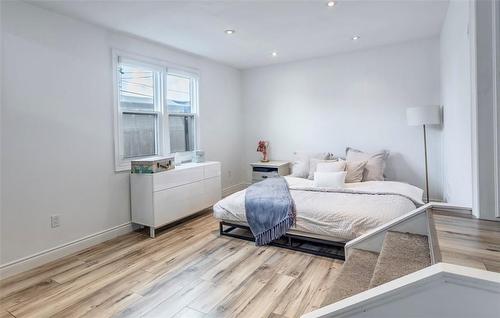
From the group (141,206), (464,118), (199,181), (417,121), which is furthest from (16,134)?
(417,121)

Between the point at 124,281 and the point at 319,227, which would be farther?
the point at 319,227

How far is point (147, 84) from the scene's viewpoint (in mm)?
3926

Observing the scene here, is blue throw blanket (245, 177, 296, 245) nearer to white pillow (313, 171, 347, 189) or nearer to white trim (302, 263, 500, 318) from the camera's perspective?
white pillow (313, 171, 347, 189)

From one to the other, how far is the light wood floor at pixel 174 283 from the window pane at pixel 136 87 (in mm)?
1812

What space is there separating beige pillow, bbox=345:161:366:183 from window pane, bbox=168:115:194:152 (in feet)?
8.20

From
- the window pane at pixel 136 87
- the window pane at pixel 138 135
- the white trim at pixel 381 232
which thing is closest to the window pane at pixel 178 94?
the window pane at pixel 136 87

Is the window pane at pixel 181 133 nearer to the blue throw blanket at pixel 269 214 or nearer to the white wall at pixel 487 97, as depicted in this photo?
the blue throw blanket at pixel 269 214

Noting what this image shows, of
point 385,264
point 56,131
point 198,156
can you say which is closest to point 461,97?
point 385,264

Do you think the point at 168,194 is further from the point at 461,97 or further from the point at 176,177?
the point at 461,97

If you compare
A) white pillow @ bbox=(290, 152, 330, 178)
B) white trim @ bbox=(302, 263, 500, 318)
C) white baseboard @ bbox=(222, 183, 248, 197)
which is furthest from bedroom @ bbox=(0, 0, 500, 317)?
white baseboard @ bbox=(222, 183, 248, 197)

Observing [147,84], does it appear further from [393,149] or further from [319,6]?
[393,149]

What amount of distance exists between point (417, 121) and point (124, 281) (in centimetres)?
399

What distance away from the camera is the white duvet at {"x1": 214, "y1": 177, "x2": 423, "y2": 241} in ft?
8.65

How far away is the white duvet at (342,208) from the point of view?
8.65ft
